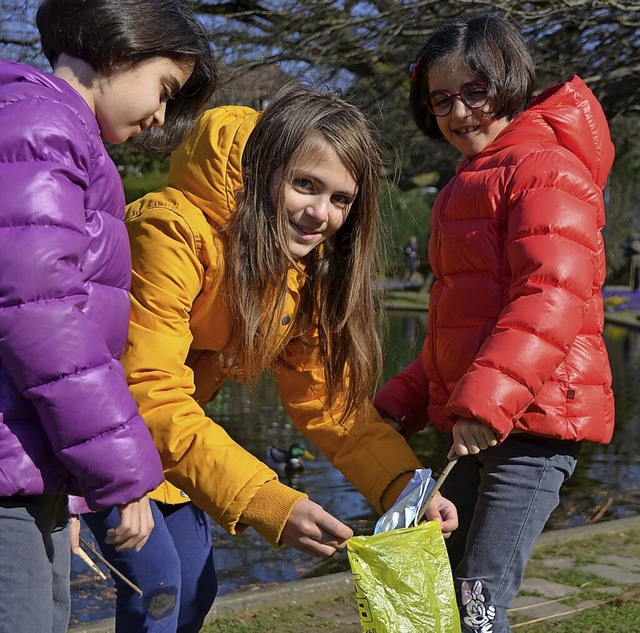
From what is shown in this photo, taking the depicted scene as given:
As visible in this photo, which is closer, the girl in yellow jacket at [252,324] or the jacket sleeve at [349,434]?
the girl in yellow jacket at [252,324]

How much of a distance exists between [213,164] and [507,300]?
2.98 feet

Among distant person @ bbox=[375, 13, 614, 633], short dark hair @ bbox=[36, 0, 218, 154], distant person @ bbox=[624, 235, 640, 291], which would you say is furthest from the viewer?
distant person @ bbox=[624, 235, 640, 291]

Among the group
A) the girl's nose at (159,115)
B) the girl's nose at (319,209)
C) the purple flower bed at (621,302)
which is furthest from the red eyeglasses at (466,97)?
the purple flower bed at (621,302)

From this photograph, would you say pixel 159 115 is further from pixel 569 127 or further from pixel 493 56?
pixel 569 127

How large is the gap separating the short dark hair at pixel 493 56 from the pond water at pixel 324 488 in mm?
795

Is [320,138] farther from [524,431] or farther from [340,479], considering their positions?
[340,479]

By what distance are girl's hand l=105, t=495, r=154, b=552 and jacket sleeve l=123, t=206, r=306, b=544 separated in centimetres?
28

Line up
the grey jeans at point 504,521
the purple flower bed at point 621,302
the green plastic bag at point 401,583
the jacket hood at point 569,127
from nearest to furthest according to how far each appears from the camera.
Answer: the green plastic bag at point 401,583, the grey jeans at point 504,521, the jacket hood at point 569,127, the purple flower bed at point 621,302

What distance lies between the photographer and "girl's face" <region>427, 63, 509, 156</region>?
10.1 feet

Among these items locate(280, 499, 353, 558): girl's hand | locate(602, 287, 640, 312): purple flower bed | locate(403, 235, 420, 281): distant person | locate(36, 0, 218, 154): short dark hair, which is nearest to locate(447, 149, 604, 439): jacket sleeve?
locate(280, 499, 353, 558): girl's hand

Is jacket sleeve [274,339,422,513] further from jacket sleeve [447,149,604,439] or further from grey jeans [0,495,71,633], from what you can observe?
grey jeans [0,495,71,633]

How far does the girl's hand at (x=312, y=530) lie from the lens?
2291mm

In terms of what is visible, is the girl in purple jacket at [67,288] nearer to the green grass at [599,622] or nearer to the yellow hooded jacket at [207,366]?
the yellow hooded jacket at [207,366]

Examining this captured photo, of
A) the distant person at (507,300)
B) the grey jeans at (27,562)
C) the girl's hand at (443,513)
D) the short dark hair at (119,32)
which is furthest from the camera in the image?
the distant person at (507,300)
